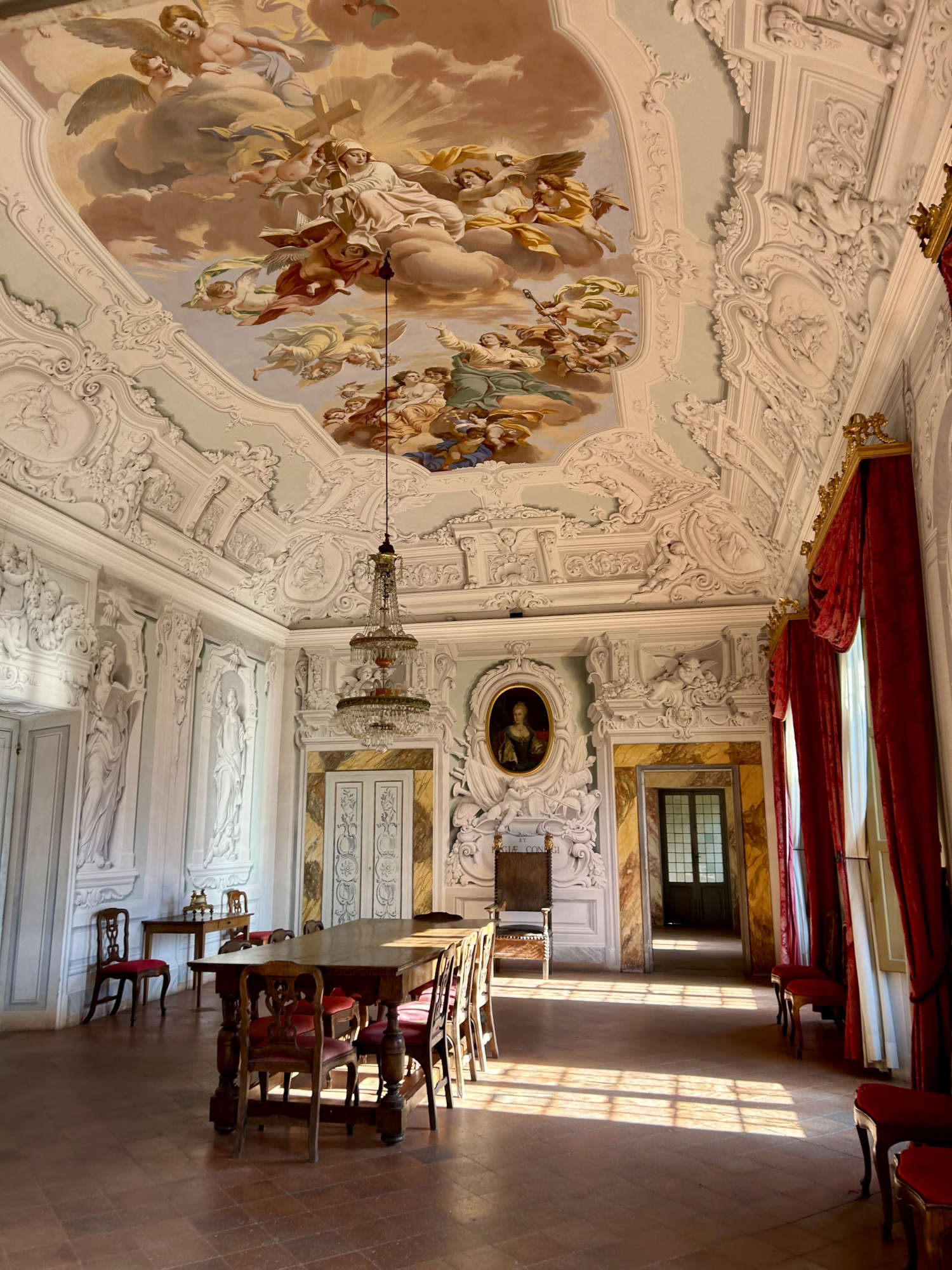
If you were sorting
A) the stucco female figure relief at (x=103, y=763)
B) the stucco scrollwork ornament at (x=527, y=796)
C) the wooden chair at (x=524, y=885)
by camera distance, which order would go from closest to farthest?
the stucco female figure relief at (x=103, y=763) → the wooden chair at (x=524, y=885) → the stucco scrollwork ornament at (x=527, y=796)

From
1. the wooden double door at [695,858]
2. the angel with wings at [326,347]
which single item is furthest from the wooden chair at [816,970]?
the wooden double door at [695,858]

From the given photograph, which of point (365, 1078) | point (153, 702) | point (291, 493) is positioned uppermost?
point (291, 493)

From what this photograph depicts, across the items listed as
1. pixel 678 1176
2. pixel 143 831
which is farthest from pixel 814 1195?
pixel 143 831

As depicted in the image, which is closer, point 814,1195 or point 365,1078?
point 814,1195

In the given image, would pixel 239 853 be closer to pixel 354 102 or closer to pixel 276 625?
pixel 276 625

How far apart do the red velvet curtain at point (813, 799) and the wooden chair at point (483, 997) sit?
3451 millimetres

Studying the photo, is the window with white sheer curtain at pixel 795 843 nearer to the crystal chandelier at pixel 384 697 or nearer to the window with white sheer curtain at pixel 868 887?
the window with white sheer curtain at pixel 868 887

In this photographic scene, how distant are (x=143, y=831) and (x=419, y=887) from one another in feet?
14.7

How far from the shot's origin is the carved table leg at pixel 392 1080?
5.64 m

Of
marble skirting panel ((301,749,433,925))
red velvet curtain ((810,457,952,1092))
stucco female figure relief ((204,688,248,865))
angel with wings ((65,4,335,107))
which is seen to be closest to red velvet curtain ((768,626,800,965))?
red velvet curtain ((810,457,952,1092))

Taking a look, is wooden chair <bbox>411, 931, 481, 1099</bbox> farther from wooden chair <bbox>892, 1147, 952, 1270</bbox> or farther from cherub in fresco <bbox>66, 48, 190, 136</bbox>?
cherub in fresco <bbox>66, 48, 190, 136</bbox>

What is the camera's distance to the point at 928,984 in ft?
17.1

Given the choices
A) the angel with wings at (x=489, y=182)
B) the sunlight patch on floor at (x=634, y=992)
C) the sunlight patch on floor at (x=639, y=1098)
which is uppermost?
the angel with wings at (x=489, y=182)

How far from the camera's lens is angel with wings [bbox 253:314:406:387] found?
905 centimetres
